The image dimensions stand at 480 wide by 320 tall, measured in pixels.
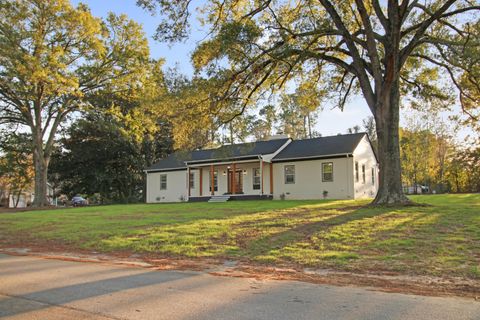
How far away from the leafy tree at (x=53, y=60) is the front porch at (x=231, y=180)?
28.3ft

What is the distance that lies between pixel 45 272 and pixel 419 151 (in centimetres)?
4078

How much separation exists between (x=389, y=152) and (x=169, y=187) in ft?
67.9

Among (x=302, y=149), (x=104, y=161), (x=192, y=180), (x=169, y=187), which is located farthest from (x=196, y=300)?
(x=104, y=161)

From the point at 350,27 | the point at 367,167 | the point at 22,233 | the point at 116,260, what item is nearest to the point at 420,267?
the point at 116,260

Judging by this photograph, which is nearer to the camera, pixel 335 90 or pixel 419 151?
pixel 335 90

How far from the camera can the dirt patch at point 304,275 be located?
5684 millimetres

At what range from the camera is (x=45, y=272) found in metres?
7.12

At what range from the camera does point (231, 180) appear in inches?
1162

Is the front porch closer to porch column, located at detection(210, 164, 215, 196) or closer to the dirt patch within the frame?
porch column, located at detection(210, 164, 215, 196)

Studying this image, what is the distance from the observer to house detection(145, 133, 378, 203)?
82.2ft

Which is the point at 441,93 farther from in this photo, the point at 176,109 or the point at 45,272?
the point at 45,272

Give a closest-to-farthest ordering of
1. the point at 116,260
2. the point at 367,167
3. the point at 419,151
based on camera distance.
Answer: the point at 116,260
the point at 367,167
the point at 419,151

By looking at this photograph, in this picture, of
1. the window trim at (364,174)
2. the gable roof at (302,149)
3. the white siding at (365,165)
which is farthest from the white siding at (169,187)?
the window trim at (364,174)

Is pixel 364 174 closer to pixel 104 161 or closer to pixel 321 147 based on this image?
pixel 321 147
